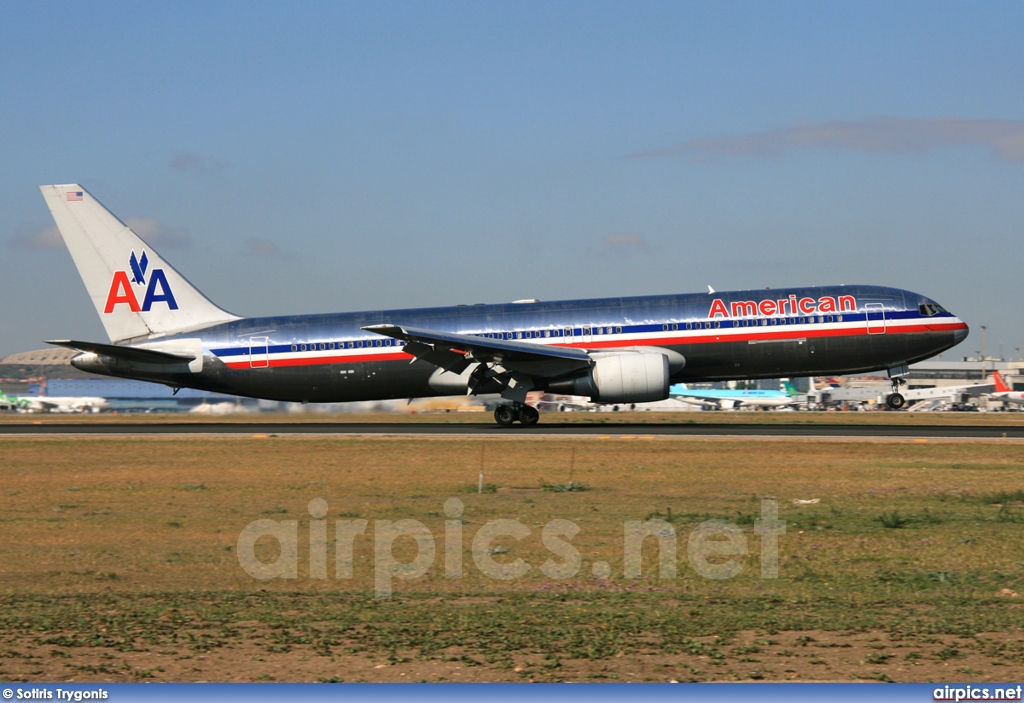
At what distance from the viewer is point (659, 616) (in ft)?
35.0

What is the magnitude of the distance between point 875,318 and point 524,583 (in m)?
27.3

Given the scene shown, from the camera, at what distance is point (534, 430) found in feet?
117

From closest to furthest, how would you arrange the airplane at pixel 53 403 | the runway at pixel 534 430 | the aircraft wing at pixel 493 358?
the runway at pixel 534 430, the aircraft wing at pixel 493 358, the airplane at pixel 53 403

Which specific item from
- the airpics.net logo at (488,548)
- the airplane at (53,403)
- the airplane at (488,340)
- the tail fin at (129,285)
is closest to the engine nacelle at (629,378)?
the airplane at (488,340)

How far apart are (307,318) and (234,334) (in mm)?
2757

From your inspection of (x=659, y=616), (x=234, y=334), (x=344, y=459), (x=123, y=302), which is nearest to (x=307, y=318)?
(x=234, y=334)

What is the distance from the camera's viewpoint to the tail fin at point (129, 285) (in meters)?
40.0

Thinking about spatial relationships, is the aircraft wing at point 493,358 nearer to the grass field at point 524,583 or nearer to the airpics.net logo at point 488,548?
the grass field at point 524,583

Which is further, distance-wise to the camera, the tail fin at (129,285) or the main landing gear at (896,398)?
the tail fin at (129,285)

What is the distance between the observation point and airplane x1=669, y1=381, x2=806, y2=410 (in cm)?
9181

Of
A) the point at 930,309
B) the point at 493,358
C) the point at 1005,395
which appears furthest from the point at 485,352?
the point at 1005,395

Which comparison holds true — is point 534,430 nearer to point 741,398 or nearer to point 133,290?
point 133,290

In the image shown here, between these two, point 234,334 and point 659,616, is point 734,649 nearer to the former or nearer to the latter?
point 659,616

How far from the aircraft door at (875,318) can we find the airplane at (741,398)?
176ft
